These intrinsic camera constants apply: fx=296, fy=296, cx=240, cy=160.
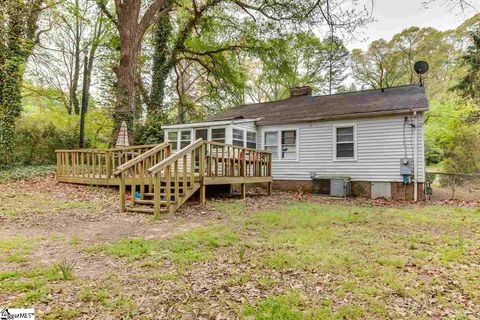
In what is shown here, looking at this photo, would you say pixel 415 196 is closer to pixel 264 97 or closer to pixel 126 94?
pixel 126 94

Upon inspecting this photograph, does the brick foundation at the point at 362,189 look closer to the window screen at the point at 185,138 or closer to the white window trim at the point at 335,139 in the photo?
the white window trim at the point at 335,139

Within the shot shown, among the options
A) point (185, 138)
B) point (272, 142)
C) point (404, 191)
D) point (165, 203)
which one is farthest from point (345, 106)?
point (165, 203)

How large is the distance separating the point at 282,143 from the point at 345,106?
118 inches

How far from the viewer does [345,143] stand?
1167cm

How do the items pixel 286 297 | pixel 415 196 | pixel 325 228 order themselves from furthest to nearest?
pixel 415 196 → pixel 325 228 → pixel 286 297

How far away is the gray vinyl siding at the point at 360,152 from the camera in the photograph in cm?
1055

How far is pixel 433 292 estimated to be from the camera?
10.6 feet

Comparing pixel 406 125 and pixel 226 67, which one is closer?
pixel 406 125

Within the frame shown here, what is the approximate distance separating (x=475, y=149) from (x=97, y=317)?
18.8 meters

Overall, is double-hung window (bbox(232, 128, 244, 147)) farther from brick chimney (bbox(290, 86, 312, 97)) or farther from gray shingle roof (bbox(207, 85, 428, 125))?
brick chimney (bbox(290, 86, 312, 97))

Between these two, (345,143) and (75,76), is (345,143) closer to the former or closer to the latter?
(345,143)

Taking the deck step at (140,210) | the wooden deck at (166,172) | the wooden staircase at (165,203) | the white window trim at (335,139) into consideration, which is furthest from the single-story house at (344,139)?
the deck step at (140,210)

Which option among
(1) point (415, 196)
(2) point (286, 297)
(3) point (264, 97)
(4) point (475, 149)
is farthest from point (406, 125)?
(3) point (264, 97)

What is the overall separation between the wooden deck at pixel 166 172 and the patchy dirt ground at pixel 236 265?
610mm
